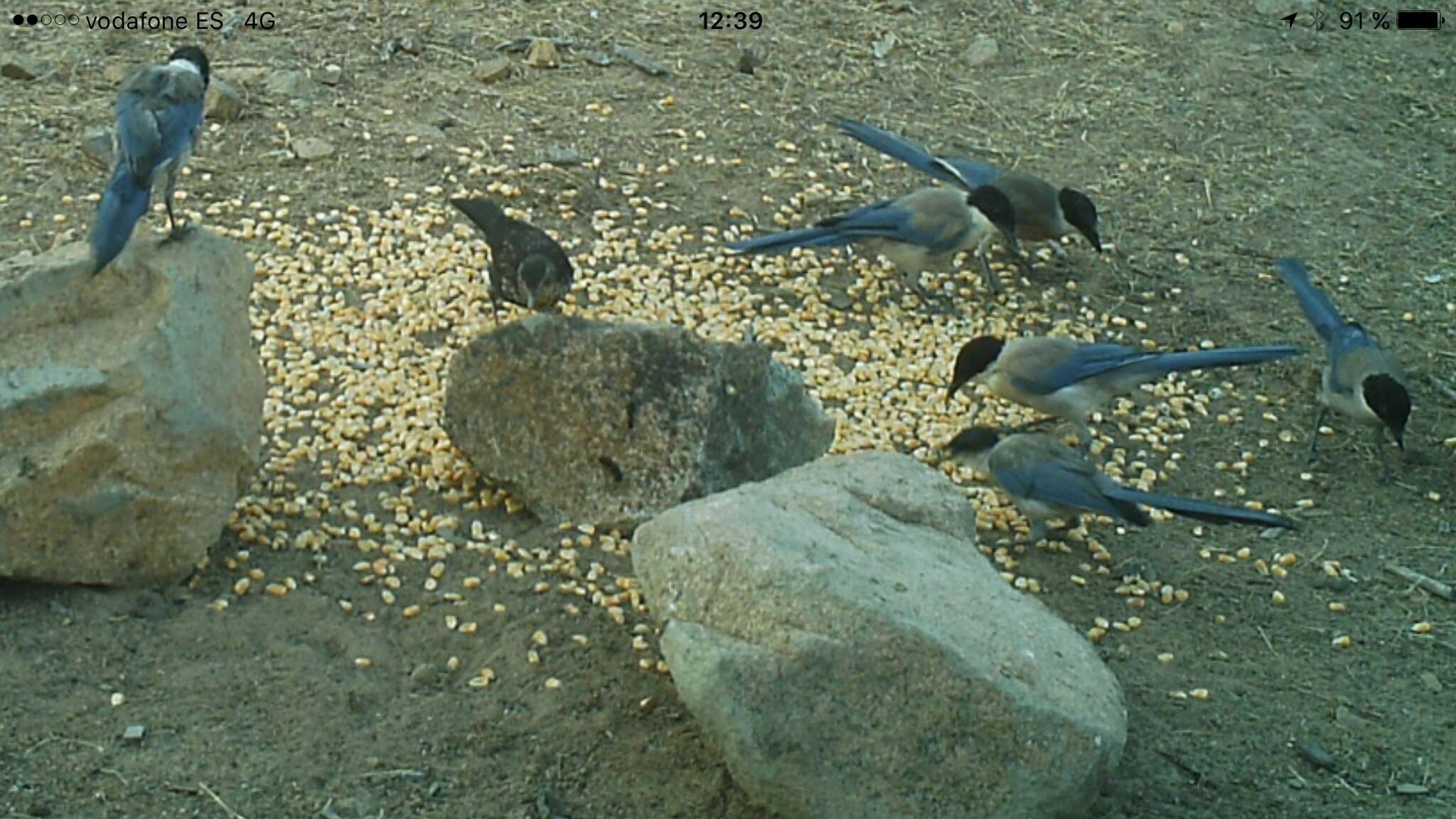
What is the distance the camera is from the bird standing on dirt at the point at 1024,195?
24.3 ft

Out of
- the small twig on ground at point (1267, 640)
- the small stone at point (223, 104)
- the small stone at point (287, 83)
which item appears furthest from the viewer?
the small stone at point (287, 83)

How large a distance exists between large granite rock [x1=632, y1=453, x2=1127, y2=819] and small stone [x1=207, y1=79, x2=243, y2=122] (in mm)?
4336

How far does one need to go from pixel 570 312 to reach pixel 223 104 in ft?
7.00

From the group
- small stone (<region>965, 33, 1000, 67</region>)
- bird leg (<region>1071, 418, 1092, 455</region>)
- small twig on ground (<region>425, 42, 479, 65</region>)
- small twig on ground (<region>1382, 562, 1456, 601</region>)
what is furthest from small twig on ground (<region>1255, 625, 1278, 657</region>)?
small twig on ground (<region>425, 42, 479, 65</region>)

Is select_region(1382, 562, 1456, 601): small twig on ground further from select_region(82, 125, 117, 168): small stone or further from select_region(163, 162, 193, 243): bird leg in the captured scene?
select_region(82, 125, 117, 168): small stone

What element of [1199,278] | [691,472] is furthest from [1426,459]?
[691,472]

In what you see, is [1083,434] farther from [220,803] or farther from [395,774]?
[220,803]

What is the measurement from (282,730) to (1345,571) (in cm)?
334

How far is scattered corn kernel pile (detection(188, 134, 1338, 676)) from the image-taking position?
5246 mm

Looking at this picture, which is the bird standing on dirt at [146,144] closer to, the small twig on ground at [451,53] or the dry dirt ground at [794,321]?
the dry dirt ground at [794,321]

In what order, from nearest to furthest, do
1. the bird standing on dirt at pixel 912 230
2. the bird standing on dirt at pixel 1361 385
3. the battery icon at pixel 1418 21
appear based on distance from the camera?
the bird standing on dirt at pixel 1361 385 < the bird standing on dirt at pixel 912 230 < the battery icon at pixel 1418 21

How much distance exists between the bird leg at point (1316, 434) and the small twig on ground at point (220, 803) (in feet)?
13.4

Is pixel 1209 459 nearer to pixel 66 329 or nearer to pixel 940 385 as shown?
pixel 940 385

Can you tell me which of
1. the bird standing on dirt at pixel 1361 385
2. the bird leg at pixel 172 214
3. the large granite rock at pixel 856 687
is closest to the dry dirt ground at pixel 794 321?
the bird standing on dirt at pixel 1361 385
